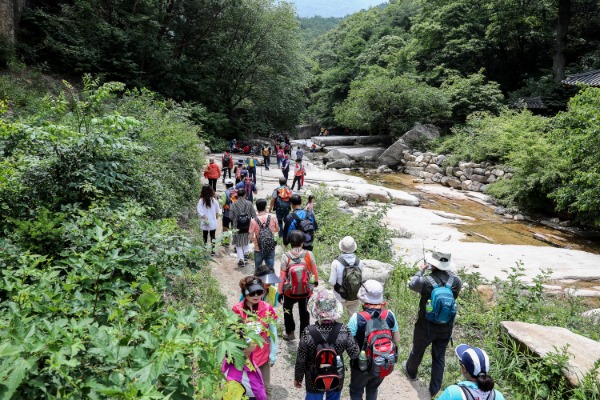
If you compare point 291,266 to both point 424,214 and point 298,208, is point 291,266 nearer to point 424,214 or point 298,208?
point 298,208

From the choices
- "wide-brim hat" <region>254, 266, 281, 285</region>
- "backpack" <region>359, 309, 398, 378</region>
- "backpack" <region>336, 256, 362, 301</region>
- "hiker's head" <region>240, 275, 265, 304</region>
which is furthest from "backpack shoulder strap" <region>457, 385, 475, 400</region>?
"wide-brim hat" <region>254, 266, 281, 285</region>

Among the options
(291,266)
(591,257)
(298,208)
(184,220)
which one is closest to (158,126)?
(184,220)

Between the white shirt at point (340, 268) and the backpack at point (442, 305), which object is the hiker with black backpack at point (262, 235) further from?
the backpack at point (442, 305)

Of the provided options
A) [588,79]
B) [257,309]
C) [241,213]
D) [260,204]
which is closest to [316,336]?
[257,309]

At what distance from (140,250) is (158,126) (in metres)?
6.47

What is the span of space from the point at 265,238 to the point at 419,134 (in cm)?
2249

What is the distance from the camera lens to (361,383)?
129 inches

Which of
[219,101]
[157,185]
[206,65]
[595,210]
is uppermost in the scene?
[206,65]

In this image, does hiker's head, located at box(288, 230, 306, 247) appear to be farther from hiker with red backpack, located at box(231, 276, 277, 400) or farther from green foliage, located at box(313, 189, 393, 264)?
green foliage, located at box(313, 189, 393, 264)

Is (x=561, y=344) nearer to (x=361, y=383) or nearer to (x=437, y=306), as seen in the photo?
(x=437, y=306)

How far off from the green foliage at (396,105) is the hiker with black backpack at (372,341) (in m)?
24.4

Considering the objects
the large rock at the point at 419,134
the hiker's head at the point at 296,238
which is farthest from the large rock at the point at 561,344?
the large rock at the point at 419,134

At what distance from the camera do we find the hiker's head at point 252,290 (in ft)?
9.66

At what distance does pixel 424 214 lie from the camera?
12805 millimetres
